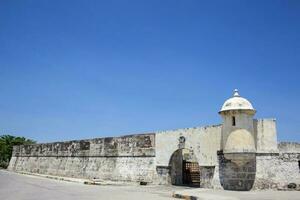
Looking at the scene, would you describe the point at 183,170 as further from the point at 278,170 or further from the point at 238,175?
the point at 278,170

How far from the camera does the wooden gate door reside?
59.9ft

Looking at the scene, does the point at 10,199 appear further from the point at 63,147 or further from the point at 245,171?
the point at 63,147

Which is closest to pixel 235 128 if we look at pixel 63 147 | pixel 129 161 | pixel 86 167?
pixel 129 161

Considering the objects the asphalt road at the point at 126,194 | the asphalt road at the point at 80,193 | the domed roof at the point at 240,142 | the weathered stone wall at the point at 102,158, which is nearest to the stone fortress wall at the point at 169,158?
the weathered stone wall at the point at 102,158

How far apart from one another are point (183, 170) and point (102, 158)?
21.2ft

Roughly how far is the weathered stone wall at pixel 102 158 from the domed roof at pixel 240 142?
231 inches

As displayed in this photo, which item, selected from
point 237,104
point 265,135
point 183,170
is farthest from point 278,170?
point 183,170

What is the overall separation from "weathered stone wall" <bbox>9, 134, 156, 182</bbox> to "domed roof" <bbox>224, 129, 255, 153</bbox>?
5.87m

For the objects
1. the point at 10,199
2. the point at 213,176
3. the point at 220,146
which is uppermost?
the point at 220,146

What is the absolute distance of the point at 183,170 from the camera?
18.7 m

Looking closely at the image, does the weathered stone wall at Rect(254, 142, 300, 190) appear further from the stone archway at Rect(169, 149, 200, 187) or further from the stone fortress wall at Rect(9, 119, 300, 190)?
the stone archway at Rect(169, 149, 200, 187)

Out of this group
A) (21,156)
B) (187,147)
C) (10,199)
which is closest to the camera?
(10,199)

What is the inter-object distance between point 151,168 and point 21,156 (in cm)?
2361

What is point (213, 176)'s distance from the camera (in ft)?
49.2
